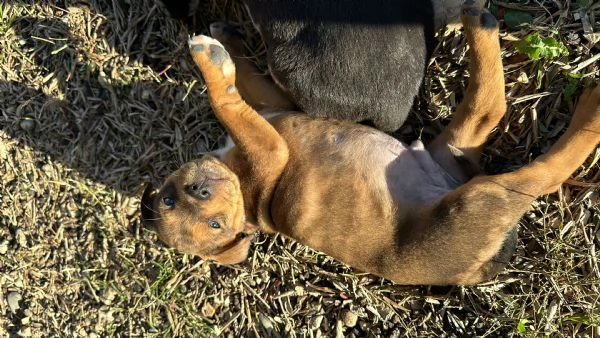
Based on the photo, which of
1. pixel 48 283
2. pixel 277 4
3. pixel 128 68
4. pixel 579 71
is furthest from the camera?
pixel 48 283

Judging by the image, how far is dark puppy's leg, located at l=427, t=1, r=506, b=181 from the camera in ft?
12.0

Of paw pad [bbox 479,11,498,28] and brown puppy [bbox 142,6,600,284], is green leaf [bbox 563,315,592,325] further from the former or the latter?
paw pad [bbox 479,11,498,28]

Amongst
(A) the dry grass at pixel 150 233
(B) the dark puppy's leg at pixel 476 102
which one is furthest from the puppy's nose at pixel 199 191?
(B) the dark puppy's leg at pixel 476 102

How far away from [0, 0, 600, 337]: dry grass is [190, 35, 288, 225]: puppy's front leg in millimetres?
851

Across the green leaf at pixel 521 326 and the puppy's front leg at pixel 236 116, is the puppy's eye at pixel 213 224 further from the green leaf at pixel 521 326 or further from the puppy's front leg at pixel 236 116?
the green leaf at pixel 521 326

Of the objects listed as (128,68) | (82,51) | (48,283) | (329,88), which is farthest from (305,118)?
(48,283)

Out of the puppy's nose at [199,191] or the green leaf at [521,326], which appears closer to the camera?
the puppy's nose at [199,191]

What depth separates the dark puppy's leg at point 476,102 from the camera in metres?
3.64

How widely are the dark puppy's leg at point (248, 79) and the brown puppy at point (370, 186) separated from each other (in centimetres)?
40

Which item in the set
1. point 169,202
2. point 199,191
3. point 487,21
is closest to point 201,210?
point 199,191

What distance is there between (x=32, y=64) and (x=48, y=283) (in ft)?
6.99

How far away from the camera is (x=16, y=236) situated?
5340 mm

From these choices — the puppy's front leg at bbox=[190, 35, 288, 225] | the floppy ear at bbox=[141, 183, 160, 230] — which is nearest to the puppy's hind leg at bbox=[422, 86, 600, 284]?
the puppy's front leg at bbox=[190, 35, 288, 225]

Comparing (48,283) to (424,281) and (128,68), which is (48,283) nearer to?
(128,68)
